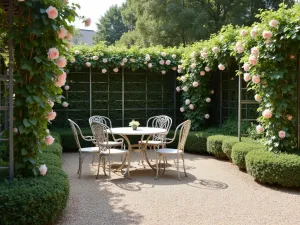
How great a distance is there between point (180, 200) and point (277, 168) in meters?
1.45

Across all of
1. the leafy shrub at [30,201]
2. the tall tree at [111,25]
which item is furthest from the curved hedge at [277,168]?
the tall tree at [111,25]

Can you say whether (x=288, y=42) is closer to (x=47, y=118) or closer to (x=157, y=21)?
(x=47, y=118)

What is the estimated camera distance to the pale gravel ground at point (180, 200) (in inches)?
144

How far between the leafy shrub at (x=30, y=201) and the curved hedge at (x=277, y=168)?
284cm

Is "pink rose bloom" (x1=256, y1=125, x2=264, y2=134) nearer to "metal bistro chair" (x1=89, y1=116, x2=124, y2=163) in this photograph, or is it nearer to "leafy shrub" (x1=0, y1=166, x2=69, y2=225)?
"metal bistro chair" (x1=89, y1=116, x2=124, y2=163)

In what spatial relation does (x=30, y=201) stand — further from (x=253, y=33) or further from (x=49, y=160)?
(x=253, y=33)

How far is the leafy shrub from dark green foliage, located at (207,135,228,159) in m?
4.34

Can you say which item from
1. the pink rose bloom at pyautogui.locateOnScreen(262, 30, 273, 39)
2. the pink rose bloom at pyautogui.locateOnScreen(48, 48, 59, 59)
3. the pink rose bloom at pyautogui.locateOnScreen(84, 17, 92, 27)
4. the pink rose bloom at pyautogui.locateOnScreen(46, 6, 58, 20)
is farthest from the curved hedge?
the pink rose bloom at pyautogui.locateOnScreen(46, 6, 58, 20)

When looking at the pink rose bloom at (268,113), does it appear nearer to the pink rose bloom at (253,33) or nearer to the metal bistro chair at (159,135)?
the pink rose bloom at (253,33)

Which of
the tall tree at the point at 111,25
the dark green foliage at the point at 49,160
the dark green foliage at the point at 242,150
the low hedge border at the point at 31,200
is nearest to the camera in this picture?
the low hedge border at the point at 31,200

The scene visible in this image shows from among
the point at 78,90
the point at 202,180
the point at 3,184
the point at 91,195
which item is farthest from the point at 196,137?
the point at 3,184

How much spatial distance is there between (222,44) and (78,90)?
3926 mm

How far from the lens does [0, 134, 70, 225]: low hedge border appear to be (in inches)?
120

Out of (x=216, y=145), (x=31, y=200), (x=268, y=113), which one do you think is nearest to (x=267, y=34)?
(x=268, y=113)
